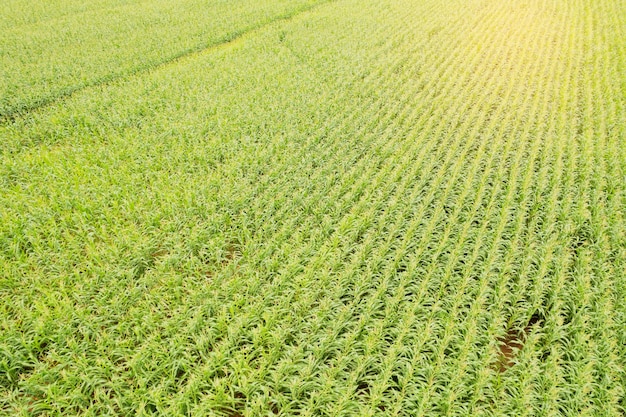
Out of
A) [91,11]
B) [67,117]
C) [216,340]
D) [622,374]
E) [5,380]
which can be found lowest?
[622,374]

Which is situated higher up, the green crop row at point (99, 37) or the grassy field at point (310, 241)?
the green crop row at point (99, 37)

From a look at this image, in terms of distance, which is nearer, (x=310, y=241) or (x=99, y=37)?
(x=310, y=241)

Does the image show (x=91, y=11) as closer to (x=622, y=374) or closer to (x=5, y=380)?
(x=5, y=380)

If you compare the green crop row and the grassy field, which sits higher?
the green crop row

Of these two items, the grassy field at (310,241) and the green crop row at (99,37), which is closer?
the grassy field at (310,241)

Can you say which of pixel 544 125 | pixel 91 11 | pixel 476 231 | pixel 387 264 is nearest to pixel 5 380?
pixel 387 264

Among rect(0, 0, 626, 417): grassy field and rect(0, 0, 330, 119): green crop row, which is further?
rect(0, 0, 330, 119): green crop row

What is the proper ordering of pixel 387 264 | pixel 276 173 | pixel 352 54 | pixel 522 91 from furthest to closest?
pixel 352 54 < pixel 522 91 < pixel 276 173 < pixel 387 264

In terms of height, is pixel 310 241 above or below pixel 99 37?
below
